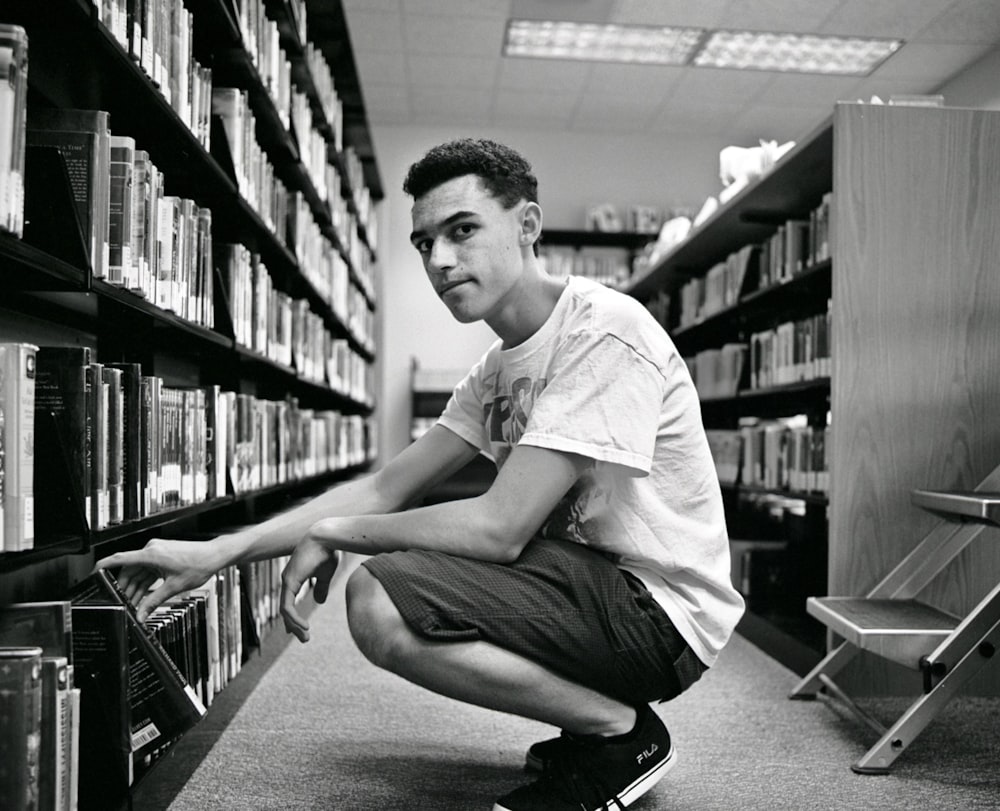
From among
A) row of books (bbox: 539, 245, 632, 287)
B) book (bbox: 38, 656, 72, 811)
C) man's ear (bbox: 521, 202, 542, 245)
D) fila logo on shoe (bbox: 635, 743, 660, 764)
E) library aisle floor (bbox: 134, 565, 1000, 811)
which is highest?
row of books (bbox: 539, 245, 632, 287)

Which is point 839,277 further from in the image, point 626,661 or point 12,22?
point 12,22

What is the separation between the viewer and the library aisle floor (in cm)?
153

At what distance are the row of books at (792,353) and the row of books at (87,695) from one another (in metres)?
1.93

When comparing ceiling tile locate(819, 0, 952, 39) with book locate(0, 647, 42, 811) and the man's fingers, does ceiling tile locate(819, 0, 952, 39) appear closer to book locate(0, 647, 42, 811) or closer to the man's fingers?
the man's fingers

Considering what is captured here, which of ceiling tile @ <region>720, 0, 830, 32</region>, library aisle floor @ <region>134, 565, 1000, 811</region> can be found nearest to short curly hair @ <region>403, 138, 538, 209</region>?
library aisle floor @ <region>134, 565, 1000, 811</region>

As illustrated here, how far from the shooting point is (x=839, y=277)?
221 centimetres

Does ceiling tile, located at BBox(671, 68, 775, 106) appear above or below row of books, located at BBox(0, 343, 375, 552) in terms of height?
above

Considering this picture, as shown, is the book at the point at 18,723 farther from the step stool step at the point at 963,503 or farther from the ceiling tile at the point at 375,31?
the ceiling tile at the point at 375,31

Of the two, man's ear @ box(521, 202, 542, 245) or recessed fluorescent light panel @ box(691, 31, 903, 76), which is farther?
recessed fluorescent light panel @ box(691, 31, 903, 76)

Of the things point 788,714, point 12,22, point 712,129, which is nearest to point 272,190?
point 12,22

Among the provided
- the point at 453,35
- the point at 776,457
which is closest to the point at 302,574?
the point at 776,457

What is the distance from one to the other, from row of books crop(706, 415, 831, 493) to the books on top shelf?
1.99 metres

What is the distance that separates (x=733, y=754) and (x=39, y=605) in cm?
133

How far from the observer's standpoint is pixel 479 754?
177 centimetres
